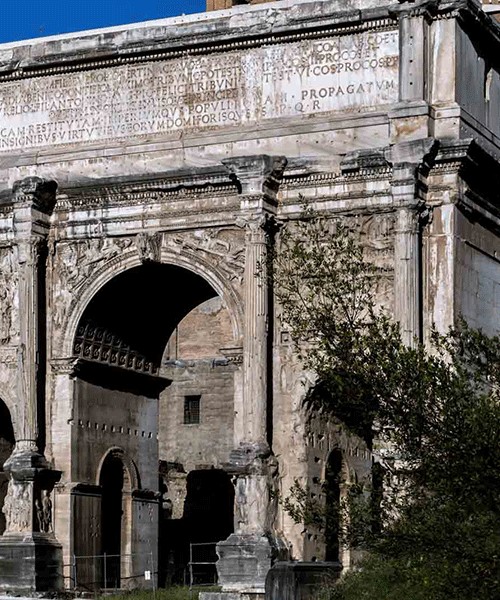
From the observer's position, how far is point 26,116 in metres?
30.7

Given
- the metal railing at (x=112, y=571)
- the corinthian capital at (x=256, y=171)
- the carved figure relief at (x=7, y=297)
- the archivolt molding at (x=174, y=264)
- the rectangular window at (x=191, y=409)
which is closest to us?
the corinthian capital at (x=256, y=171)

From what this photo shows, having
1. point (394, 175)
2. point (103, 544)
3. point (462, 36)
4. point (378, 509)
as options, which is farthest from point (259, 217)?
point (378, 509)

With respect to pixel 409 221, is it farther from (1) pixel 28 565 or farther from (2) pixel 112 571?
(2) pixel 112 571

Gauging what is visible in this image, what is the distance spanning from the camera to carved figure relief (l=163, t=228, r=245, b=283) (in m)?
28.1

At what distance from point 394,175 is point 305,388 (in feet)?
12.1

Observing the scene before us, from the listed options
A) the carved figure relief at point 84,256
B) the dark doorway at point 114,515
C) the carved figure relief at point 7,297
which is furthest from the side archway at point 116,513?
the carved figure relief at point 84,256

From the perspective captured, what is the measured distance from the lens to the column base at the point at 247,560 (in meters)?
26.4

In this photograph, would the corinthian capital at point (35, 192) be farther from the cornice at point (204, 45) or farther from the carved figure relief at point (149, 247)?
the cornice at point (204, 45)

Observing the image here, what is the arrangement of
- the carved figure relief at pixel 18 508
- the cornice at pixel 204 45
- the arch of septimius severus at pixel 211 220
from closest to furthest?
1. the arch of septimius severus at pixel 211 220
2. the cornice at pixel 204 45
3. the carved figure relief at pixel 18 508

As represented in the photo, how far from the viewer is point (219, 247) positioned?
28391 millimetres

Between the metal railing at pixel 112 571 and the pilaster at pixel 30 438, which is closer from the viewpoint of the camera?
the pilaster at pixel 30 438

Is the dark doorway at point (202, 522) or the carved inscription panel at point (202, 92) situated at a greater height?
the carved inscription panel at point (202, 92)

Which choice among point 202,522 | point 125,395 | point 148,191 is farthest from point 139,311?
point 202,522

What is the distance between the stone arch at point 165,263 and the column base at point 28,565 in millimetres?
3239
